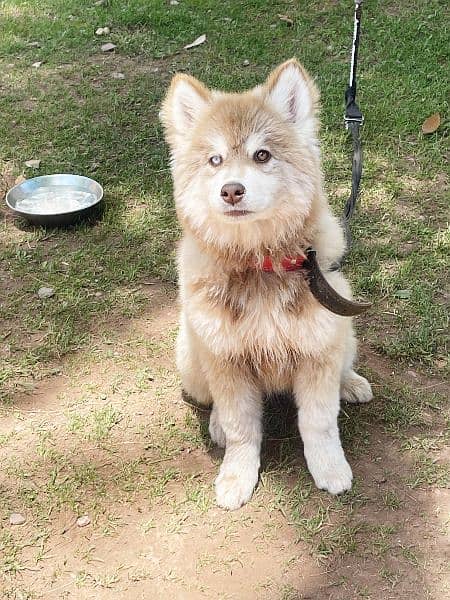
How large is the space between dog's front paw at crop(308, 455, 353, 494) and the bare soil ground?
4 cm

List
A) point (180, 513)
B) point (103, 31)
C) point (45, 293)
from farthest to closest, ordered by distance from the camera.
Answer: point (103, 31), point (45, 293), point (180, 513)

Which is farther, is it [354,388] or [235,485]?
[354,388]

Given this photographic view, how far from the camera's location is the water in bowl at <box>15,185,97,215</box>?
482cm

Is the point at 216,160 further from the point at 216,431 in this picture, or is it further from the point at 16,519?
the point at 16,519

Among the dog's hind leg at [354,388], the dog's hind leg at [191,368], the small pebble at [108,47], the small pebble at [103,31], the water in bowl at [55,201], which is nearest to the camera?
the dog's hind leg at [191,368]

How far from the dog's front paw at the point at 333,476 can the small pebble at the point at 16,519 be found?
1.16m

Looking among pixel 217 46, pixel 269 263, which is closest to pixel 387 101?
pixel 217 46

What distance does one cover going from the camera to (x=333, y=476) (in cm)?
297

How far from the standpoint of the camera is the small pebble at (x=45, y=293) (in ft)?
14.0

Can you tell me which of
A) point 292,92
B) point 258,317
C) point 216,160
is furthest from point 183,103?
point 258,317

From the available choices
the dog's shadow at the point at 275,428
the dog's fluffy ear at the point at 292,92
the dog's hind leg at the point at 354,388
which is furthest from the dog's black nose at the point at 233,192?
the dog's hind leg at the point at 354,388

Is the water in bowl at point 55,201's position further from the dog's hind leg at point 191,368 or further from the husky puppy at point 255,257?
the husky puppy at point 255,257

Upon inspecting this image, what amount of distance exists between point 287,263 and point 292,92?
62 cm

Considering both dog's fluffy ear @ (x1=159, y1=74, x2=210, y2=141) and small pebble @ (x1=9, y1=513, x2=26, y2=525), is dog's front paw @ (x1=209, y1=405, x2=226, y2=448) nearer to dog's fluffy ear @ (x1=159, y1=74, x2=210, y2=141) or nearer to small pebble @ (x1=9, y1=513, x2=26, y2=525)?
small pebble @ (x1=9, y1=513, x2=26, y2=525)
